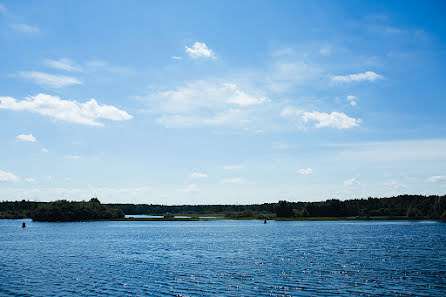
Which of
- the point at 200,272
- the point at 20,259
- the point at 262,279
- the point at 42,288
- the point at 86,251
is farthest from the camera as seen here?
the point at 86,251

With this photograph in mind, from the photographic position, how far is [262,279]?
50.4m

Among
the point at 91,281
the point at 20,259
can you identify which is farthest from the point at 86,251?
the point at 91,281

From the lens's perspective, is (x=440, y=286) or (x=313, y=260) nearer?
(x=440, y=286)

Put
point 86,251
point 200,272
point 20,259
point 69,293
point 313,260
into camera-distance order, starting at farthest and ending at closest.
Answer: point 86,251
point 20,259
point 313,260
point 200,272
point 69,293

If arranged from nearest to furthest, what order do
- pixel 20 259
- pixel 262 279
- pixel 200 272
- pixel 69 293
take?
pixel 69 293
pixel 262 279
pixel 200 272
pixel 20 259

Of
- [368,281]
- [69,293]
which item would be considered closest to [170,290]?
[69,293]

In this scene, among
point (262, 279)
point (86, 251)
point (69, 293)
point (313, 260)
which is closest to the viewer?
point (69, 293)

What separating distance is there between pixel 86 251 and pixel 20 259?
16.0m

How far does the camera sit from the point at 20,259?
7369 centimetres

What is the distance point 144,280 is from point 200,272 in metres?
9.18

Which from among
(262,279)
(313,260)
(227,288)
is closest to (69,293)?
(227,288)

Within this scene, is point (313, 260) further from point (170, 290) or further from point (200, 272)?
point (170, 290)

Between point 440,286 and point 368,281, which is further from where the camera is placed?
point 368,281

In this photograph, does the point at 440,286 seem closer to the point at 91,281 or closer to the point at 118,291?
the point at 118,291
